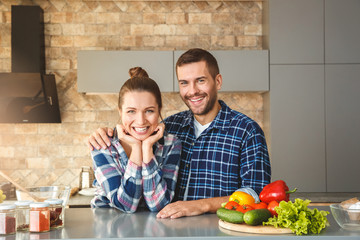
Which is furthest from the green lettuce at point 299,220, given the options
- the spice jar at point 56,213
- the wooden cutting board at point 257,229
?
the spice jar at point 56,213

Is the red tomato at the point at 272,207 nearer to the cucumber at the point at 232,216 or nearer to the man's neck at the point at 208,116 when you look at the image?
the cucumber at the point at 232,216

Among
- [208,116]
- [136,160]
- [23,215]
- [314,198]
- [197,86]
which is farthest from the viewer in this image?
[314,198]

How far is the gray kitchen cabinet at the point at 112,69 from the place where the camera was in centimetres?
380

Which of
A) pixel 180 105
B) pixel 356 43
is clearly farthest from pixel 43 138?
pixel 356 43

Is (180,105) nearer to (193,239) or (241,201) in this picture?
(241,201)

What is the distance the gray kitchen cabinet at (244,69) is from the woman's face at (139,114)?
2048 mm

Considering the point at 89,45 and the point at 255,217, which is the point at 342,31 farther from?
the point at 255,217

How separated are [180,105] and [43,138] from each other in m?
1.41

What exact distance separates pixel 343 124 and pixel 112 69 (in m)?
2.19

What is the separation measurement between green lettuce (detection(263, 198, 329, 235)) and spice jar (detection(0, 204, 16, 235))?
88 cm

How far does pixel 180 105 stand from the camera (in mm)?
4188

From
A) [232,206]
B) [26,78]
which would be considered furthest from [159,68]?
[232,206]

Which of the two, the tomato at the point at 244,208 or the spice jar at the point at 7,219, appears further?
the tomato at the point at 244,208

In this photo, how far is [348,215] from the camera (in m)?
1.44
